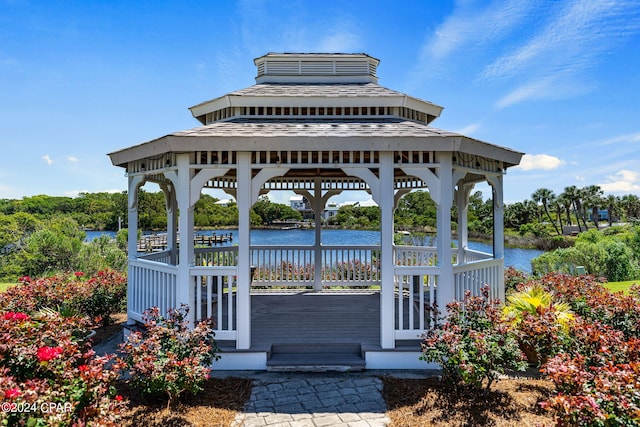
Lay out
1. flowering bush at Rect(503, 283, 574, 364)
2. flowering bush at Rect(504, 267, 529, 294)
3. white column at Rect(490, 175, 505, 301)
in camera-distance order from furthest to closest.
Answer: flowering bush at Rect(504, 267, 529, 294) → white column at Rect(490, 175, 505, 301) → flowering bush at Rect(503, 283, 574, 364)

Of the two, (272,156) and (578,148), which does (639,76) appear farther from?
(272,156)

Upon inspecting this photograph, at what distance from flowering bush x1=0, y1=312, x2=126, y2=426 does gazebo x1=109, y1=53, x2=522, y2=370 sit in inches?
64.7

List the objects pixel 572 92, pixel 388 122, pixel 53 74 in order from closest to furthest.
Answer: pixel 388 122 → pixel 53 74 → pixel 572 92

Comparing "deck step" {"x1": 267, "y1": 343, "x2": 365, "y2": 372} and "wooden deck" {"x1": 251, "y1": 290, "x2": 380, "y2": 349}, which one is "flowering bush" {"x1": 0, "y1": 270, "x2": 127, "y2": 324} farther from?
"deck step" {"x1": 267, "y1": 343, "x2": 365, "y2": 372}

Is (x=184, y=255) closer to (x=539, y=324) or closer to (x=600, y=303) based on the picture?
(x=539, y=324)

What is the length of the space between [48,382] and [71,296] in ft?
13.1

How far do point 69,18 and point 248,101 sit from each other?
6.17 meters

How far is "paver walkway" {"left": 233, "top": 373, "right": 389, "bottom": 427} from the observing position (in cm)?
325

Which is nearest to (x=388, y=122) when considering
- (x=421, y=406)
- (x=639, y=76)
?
(x=421, y=406)

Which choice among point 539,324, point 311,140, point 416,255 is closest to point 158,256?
point 311,140

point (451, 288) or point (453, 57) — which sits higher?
point (453, 57)

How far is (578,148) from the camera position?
19.8 meters

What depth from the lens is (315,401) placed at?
3.61 meters

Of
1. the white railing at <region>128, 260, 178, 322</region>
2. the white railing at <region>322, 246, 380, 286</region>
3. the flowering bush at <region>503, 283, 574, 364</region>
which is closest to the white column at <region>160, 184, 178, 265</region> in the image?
the white railing at <region>128, 260, 178, 322</region>
